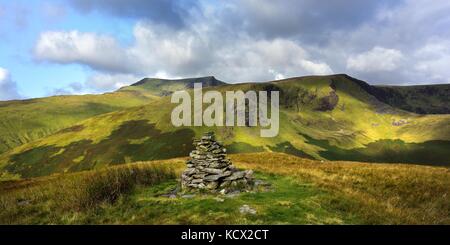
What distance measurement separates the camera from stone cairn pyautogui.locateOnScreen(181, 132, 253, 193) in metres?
25.0

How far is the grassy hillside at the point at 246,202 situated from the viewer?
18203 millimetres

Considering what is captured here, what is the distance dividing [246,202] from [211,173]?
5.78m

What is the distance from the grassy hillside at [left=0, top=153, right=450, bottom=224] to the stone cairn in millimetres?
1644

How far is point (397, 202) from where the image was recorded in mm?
22688

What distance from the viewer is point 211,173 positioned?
25.8 metres

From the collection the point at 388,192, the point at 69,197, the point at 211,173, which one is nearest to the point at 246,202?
the point at 211,173

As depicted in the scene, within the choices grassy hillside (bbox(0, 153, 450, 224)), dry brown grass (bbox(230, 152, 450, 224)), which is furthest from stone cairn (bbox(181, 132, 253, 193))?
dry brown grass (bbox(230, 152, 450, 224))

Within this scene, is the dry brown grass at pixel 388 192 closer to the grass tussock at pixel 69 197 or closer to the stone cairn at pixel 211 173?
the stone cairn at pixel 211 173

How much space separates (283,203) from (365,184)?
1065 cm

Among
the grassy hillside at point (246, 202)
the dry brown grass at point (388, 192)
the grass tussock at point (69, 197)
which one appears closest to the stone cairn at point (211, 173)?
the grassy hillside at point (246, 202)

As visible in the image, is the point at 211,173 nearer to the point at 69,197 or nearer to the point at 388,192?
the point at 69,197
